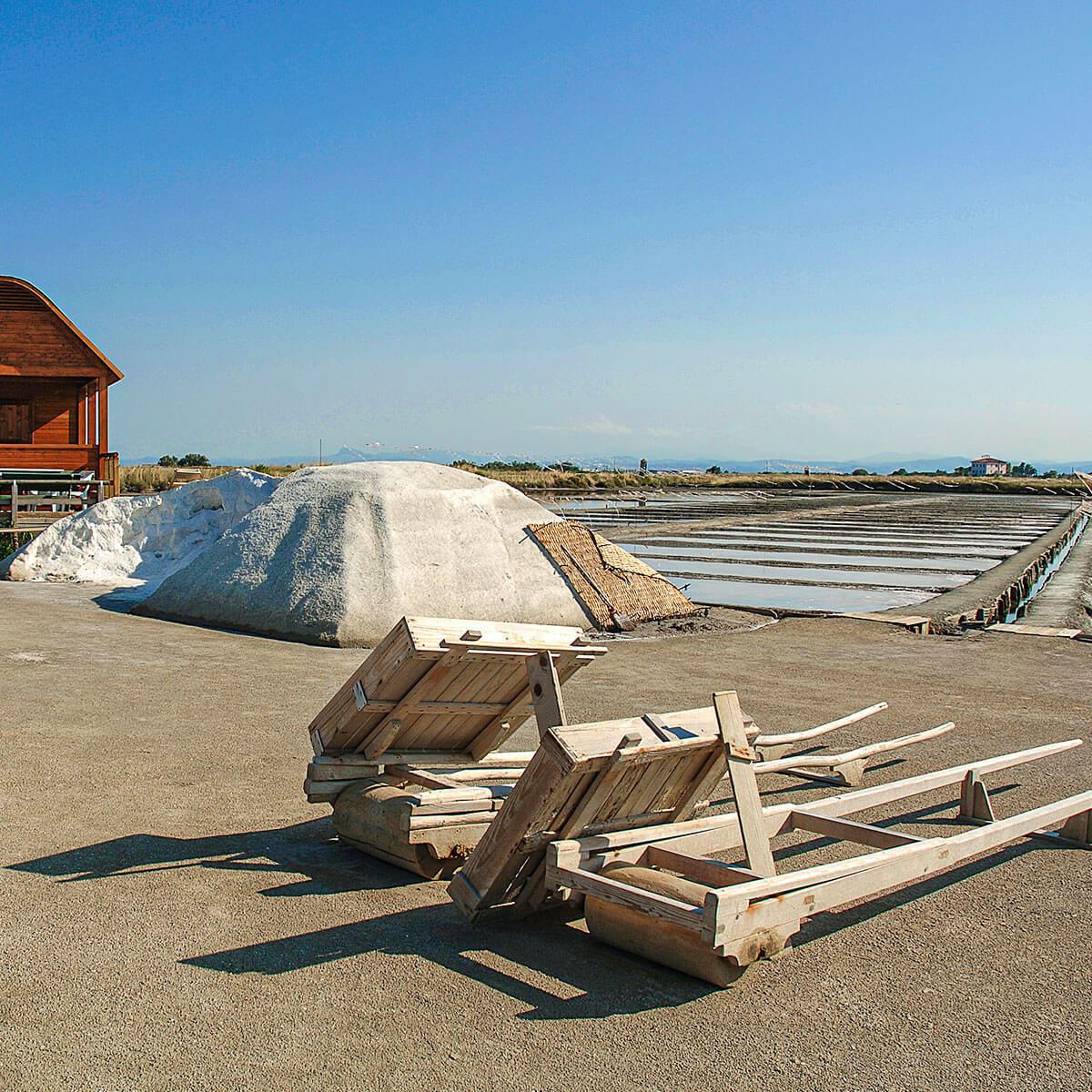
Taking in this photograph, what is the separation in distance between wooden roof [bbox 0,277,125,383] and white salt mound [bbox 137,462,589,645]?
1586cm

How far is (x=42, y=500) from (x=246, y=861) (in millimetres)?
19216

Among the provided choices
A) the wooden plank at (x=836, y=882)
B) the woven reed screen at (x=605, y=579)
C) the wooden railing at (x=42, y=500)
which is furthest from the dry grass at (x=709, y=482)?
the wooden plank at (x=836, y=882)

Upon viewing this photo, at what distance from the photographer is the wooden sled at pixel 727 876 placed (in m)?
3.67

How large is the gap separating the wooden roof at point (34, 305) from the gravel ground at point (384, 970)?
2199cm

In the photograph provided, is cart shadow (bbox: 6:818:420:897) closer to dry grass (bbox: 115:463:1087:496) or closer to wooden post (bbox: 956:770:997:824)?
wooden post (bbox: 956:770:997:824)

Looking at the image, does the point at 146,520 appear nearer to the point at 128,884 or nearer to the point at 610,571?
the point at 610,571

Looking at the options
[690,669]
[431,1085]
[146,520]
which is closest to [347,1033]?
[431,1085]

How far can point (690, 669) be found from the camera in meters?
10.4

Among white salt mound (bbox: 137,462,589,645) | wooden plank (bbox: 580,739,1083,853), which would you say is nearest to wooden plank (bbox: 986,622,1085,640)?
white salt mound (bbox: 137,462,589,645)

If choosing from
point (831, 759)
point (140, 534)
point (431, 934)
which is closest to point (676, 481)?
point (140, 534)

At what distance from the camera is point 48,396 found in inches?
1097

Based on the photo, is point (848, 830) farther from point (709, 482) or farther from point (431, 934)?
point (709, 482)

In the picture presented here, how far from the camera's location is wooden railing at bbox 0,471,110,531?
20.7m

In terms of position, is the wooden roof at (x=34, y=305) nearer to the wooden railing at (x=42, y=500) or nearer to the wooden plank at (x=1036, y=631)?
the wooden railing at (x=42, y=500)
